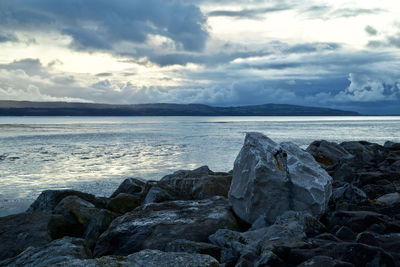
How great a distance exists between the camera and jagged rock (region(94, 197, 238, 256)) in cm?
651

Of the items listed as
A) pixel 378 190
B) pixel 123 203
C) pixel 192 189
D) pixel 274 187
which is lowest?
pixel 123 203

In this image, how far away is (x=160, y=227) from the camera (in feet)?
22.2

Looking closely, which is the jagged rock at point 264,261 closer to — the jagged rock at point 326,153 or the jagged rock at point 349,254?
the jagged rock at point 349,254

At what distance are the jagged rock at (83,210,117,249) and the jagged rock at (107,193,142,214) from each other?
1.64 meters

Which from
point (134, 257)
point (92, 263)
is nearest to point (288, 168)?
point (134, 257)

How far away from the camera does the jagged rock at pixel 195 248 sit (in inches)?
221

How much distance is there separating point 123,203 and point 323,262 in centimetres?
699

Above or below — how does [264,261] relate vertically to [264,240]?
above

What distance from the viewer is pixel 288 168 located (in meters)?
7.52

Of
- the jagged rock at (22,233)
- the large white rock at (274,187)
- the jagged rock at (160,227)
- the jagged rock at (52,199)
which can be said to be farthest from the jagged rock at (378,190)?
the jagged rock at (22,233)

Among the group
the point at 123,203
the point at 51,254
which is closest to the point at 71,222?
the point at 123,203

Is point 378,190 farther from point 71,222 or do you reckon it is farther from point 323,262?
point 71,222

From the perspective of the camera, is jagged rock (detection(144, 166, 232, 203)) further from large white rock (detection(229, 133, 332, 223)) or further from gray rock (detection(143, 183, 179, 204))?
large white rock (detection(229, 133, 332, 223))

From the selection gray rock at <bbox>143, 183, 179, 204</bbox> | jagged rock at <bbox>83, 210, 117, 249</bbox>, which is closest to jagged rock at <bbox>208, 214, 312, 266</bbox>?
jagged rock at <bbox>83, 210, 117, 249</bbox>
